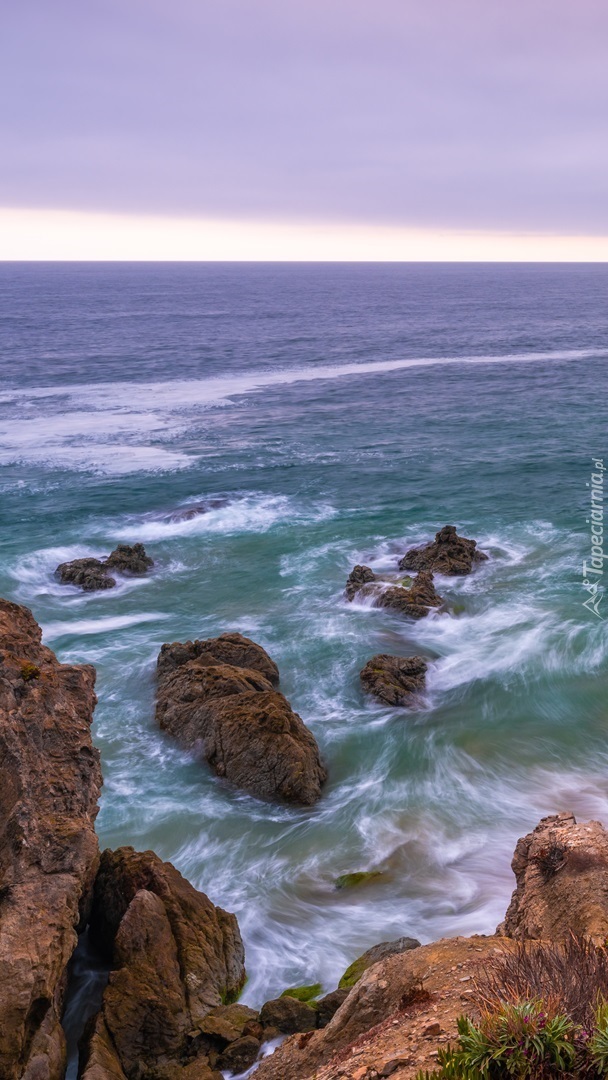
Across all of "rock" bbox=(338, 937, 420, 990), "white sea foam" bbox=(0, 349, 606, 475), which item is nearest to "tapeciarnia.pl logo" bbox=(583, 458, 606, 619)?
"rock" bbox=(338, 937, 420, 990)

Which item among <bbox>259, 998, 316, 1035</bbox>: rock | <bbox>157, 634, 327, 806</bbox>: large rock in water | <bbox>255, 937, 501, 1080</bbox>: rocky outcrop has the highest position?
<bbox>255, 937, 501, 1080</bbox>: rocky outcrop

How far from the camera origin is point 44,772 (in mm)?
17000

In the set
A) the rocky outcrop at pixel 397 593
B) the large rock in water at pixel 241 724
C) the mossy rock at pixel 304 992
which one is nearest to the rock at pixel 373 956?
the mossy rock at pixel 304 992

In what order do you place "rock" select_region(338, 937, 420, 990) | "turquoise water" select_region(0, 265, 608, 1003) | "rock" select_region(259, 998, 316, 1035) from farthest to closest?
"turquoise water" select_region(0, 265, 608, 1003)
"rock" select_region(338, 937, 420, 990)
"rock" select_region(259, 998, 316, 1035)

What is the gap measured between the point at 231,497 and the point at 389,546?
12122 mm

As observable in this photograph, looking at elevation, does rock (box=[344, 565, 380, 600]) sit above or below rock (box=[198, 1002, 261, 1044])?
above

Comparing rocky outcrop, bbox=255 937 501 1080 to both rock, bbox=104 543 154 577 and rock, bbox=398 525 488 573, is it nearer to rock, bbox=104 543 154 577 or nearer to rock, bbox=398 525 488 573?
rock, bbox=398 525 488 573

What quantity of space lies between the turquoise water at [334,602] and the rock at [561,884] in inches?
191

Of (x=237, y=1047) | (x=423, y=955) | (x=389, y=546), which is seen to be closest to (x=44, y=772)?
(x=237, y=1047)

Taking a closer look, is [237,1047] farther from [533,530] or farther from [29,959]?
[533,530]

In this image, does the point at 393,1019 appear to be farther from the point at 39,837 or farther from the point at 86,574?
the point at 86,574

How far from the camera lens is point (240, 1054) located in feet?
48.1

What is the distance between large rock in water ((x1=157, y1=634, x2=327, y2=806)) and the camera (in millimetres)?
24062

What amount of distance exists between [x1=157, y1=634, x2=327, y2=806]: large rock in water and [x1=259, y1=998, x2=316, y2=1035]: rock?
8.43 metres
